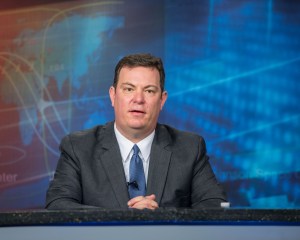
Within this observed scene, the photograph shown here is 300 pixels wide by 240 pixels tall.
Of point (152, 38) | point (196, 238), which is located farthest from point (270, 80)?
point (196, 238)

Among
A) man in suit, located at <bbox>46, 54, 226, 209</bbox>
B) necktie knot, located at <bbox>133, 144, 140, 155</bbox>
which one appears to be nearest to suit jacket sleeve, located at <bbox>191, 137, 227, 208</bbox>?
man in suit, located at <bbox>46, 54, 226, 209</bbox>

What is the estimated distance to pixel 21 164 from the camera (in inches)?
185

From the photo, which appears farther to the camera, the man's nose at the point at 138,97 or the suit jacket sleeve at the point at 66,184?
the man's nose at the point at 138,97

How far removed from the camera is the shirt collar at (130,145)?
2715mm

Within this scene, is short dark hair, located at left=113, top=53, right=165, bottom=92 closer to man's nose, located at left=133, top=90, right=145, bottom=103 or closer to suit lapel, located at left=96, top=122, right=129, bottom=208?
man's nose, located at left=133, top=90, right=145, bottom=103

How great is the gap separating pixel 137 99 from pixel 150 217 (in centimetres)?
128

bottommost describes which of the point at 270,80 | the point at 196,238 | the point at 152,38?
the point at 196,238

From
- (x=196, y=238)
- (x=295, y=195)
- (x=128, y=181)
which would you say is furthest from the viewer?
(x=295, y=195)

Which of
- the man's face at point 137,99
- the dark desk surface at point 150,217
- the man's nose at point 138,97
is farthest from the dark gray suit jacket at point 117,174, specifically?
the dark desk surface at point 150,217

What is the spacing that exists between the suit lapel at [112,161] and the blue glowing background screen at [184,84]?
1.94m

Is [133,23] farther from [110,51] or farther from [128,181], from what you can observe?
[128,181]

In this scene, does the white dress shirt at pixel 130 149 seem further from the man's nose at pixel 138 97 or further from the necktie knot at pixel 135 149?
the man's nose at pixel 138 97

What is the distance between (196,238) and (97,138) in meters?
1.44

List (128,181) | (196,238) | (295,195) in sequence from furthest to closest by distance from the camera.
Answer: (295,195) < (128,181) < (196,238)
